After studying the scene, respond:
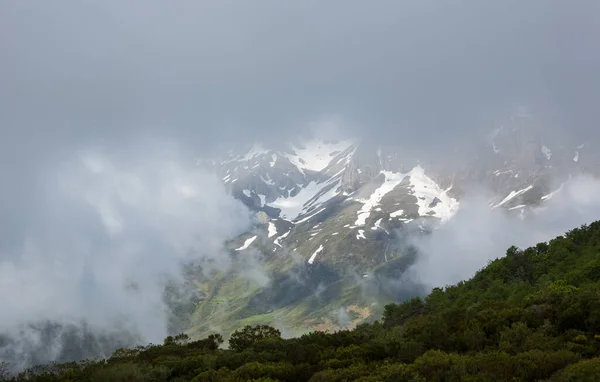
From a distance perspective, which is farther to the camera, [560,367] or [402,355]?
[402,355]

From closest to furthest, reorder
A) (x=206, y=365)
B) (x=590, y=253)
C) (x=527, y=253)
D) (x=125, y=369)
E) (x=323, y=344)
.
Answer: (x=125, y=369), (x=206, y=365), (x=323, y=344), (x=590, y=253), (x=527, y=253)

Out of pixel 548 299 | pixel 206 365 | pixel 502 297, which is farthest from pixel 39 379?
pixel 502 297

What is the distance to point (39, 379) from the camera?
49.6m

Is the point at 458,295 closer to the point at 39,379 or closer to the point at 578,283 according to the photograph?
the point at 578,283

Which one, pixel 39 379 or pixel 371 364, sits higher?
pixel 39 379

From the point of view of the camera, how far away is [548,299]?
62.6 m

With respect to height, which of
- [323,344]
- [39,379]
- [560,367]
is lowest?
[560,367]

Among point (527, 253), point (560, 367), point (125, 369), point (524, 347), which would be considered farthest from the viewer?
point (527, 253)

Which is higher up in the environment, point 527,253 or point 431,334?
point 527,253

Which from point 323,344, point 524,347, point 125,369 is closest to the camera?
point 524,347

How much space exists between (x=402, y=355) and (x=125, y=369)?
26.5 metres

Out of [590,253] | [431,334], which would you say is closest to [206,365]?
[431,334]

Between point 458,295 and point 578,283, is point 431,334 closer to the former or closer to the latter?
point 578,283

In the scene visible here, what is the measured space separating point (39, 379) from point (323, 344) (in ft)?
101
